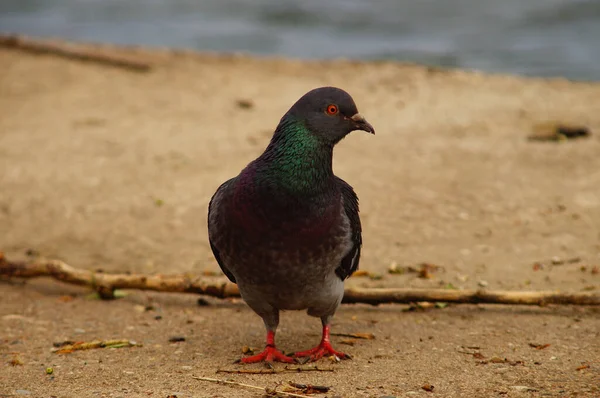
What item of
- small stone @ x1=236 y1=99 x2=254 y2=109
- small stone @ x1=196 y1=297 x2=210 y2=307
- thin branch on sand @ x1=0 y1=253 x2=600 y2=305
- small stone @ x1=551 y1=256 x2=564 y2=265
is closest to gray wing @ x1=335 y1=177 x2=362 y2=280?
thin branch on sand @ x1=0 y1=253 x2=600 y2=305

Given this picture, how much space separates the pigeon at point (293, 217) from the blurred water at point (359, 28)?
1120 cm

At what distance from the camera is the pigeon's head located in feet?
16.4

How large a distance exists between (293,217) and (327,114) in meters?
0.64

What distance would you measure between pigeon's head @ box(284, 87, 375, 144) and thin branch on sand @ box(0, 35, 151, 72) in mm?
8544

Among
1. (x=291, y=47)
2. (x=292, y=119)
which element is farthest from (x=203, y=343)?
(x=291, y=47)

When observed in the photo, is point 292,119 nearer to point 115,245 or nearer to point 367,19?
point 115,245

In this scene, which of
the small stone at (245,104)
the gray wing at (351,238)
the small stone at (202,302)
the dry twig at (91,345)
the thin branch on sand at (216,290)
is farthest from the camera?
the small stone at (245,104)

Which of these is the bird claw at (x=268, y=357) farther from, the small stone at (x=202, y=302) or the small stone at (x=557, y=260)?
the small stone at (x=557, y=260)

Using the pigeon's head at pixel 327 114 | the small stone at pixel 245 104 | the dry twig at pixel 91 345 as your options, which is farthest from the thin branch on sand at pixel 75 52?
the pigeon's head at pixel 327 114

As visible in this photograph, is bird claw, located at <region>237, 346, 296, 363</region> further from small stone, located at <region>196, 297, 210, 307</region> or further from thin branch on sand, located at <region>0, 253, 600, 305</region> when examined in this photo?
small stone, located at <region>196, 297, 210, 307</region>

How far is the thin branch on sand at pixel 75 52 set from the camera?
1326cm

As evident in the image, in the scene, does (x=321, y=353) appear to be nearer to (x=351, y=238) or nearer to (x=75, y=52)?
(x=351, y=238)

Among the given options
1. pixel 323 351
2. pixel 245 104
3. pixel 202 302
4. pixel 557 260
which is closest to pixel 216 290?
pixel 202 302

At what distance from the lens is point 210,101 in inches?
456
